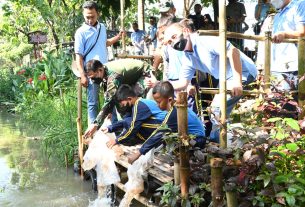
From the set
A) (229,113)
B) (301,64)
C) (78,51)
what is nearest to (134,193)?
(229,113)

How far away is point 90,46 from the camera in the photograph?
5.77m

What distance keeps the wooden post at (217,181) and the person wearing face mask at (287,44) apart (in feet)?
3.86

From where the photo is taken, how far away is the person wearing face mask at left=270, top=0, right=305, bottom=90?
3.56m

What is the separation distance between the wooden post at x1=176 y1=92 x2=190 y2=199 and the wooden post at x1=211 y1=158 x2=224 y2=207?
368 mm

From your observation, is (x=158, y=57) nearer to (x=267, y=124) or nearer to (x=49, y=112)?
(x=267, y=124)

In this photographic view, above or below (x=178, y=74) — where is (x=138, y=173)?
below

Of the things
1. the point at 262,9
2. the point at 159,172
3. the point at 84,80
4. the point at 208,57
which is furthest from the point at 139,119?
the point at 262,9

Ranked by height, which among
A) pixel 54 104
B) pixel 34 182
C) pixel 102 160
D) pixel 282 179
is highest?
pixel 282 179

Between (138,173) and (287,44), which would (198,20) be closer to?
(287,44)

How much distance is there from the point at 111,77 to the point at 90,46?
1.13 m

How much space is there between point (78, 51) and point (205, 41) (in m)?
2.60

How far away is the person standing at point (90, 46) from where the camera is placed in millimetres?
5656

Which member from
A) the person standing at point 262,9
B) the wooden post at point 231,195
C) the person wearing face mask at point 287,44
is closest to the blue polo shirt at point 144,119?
the person wearing face mask at point 287,44

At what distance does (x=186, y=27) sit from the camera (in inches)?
143
